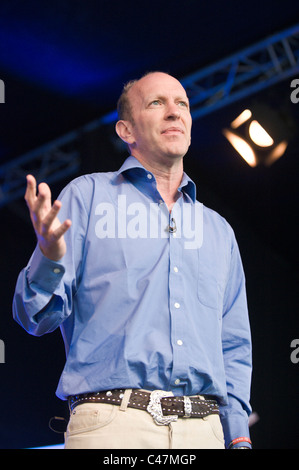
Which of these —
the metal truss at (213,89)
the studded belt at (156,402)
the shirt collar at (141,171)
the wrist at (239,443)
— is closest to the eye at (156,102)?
the shirt collar at (141,171)

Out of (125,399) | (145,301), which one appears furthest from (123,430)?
(145,301)

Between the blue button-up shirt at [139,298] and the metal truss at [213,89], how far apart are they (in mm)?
2169

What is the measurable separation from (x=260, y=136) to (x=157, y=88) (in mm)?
2440

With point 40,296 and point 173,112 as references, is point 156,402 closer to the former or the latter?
point 40,296

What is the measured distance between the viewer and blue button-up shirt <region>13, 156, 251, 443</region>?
135 centimetres

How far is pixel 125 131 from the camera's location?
76.2 inches

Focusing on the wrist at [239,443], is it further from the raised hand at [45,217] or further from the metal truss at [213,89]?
the metal truss at [213,89]

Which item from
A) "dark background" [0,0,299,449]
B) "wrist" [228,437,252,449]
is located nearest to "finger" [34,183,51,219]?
"wrist" [228,437,252,449]

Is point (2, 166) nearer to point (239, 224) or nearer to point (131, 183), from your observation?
point (239, 224)

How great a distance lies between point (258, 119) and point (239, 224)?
82cm

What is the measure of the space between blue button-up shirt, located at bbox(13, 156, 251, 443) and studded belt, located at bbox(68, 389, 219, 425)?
0.02 metres

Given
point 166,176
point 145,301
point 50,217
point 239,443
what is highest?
point 166,176
